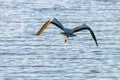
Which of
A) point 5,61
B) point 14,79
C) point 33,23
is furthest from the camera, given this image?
point 33,23

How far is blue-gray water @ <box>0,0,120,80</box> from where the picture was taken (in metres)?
9.82

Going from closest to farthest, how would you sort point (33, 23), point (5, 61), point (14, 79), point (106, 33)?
1. point (14, 79)
2. point (5, 61)
3. point (106, 33)
4. point (33, 23)

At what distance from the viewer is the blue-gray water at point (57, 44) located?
9820mm

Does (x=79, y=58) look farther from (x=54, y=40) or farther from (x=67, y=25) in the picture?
(x=67, y=25)

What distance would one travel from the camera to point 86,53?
35.7 ft

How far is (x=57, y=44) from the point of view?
11.4 meters

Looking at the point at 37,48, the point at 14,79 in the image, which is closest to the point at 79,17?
the point at 37,48

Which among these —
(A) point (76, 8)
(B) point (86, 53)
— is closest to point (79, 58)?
(B) point (86, 53)

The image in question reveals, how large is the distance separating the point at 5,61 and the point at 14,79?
1.01 m

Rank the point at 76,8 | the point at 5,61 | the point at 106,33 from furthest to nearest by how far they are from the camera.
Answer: the point at 76,8 < the point at 106,33 < the point at 5,61

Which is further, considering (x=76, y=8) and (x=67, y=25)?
(x=76, y=8)

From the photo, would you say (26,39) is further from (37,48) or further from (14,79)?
(14,79)

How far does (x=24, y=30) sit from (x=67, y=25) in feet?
3.67

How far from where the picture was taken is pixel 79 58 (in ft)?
34.7
